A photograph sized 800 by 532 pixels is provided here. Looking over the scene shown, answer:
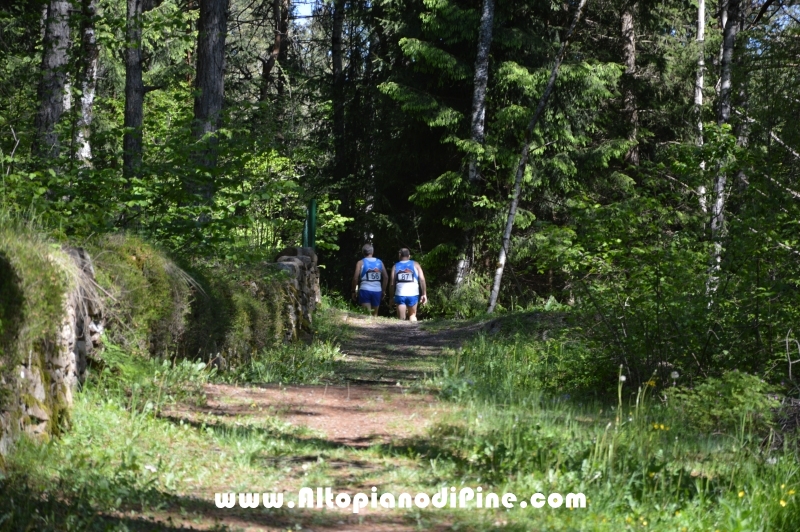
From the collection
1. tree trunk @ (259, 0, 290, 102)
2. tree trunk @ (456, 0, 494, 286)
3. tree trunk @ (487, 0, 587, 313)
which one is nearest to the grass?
tree trunk @ (487, 0, 587, 313)

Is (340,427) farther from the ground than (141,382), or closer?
closer

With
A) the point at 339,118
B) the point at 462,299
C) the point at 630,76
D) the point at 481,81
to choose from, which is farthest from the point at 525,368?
the point at 339,118

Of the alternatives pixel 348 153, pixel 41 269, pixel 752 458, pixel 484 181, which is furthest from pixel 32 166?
pixel 348 153

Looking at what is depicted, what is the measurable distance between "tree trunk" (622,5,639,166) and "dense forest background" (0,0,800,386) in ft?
0.26

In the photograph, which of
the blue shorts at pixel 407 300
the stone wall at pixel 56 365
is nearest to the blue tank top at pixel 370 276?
the blue shorts at pixel 407 300

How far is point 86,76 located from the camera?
40.3 ft

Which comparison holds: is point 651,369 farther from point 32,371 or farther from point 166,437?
point 32,371

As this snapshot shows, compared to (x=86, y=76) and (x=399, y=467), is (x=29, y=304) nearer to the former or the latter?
(x=399, y=467)

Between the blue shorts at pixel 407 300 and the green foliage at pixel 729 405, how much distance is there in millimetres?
11203

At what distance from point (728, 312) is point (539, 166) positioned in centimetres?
1429

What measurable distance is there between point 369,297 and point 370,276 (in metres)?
0.42

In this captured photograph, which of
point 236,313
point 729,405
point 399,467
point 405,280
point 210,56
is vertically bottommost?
point 399,467

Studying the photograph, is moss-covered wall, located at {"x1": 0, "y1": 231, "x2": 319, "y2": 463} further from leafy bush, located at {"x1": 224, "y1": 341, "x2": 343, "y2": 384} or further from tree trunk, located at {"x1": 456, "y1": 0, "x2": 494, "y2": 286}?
tree trunk, located at {"x1": 456, "y1": 0, "x2": 494, "y2": 286}

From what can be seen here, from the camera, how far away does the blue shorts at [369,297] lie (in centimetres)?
1861
